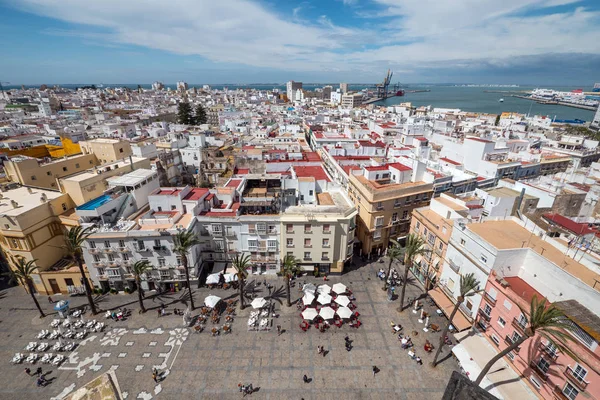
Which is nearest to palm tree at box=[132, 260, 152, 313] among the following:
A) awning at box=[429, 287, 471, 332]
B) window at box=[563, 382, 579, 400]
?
awning at box=[429, 287, 471, 332]

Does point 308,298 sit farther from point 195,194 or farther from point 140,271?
point 195,194

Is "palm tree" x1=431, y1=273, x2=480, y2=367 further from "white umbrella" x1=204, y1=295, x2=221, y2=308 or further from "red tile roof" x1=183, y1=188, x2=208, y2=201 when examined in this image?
"red tile roof" x1=183, y1=188, x2=208, y2=201

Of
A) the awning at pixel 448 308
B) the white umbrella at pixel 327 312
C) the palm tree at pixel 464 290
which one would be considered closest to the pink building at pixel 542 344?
the palm tree at pixel 464 290

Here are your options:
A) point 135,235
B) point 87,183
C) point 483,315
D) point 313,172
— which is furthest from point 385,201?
point 87,183

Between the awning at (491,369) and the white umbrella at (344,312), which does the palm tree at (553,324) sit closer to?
the awning at (491,369)

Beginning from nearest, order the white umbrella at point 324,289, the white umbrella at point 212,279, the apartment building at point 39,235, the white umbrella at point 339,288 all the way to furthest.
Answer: the apartment building at point 39,235 → the white umbrella at point 324,289 → the white umbrella at point 339,288 → the white umbrella at point 212,279

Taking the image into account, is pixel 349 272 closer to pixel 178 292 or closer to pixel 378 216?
pixel 378 216

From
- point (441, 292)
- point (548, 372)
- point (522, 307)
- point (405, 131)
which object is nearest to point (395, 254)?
point (441, 292)

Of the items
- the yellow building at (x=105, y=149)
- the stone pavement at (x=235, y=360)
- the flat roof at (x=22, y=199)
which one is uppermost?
the yellow building at (x=105, y=149)
